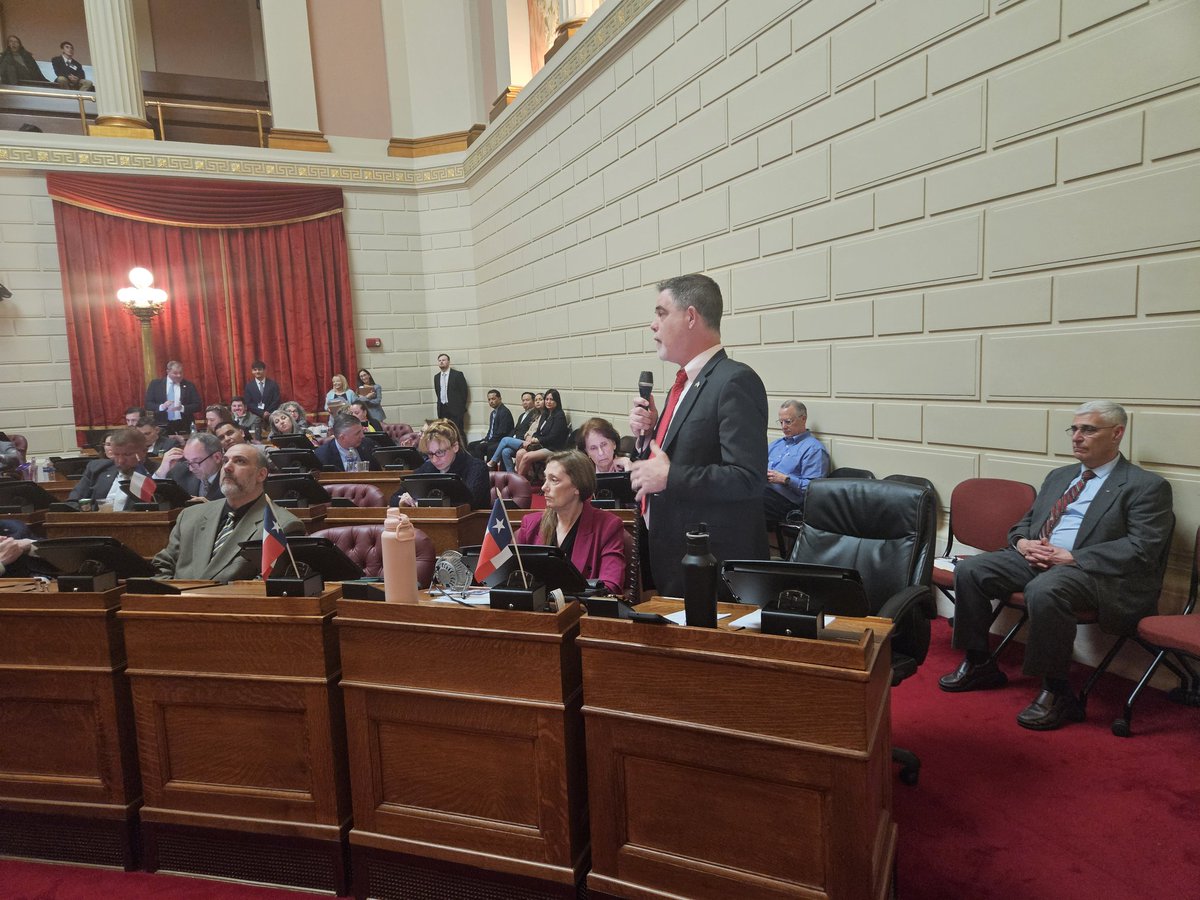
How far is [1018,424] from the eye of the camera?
3576mm

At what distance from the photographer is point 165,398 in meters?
10.3

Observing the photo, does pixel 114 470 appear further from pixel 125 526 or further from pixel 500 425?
pixel 500 425

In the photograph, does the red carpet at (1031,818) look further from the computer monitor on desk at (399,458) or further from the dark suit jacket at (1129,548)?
the computer monitor on desk at (399,458)

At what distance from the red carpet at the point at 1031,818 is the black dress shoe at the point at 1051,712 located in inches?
1.4

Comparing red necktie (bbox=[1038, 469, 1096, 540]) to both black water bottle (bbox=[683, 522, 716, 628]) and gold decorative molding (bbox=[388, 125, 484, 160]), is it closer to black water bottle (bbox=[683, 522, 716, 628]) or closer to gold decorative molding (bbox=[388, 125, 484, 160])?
black water bottle (bbox=[683, 522, 716, 628])

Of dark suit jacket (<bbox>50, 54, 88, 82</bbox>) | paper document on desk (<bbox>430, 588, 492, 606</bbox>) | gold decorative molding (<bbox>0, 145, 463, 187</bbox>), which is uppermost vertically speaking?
dark suit jacket (<bbox>50, 54, 88, 82</bbox>)

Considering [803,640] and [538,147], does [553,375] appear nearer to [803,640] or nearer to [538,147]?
[538,147]

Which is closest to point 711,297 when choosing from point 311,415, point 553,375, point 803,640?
point 803,640

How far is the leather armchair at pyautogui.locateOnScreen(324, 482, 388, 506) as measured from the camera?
4.49 meters

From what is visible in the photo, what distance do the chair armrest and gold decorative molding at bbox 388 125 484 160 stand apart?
1083 cm

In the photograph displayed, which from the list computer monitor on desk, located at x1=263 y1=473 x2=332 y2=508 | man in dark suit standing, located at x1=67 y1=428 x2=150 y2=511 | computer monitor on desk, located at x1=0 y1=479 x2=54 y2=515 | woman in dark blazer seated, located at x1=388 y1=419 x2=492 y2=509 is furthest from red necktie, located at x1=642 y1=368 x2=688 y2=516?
computer monitor on desk, located at x1=0 y1=479 x2=54 y2=515

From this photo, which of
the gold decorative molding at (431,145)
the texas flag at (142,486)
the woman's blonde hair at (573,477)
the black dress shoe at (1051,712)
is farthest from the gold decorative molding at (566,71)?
the black dress shoe at (1051,712)

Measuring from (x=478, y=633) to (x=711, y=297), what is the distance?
4.09ft

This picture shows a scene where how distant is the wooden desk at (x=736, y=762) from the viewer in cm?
152
